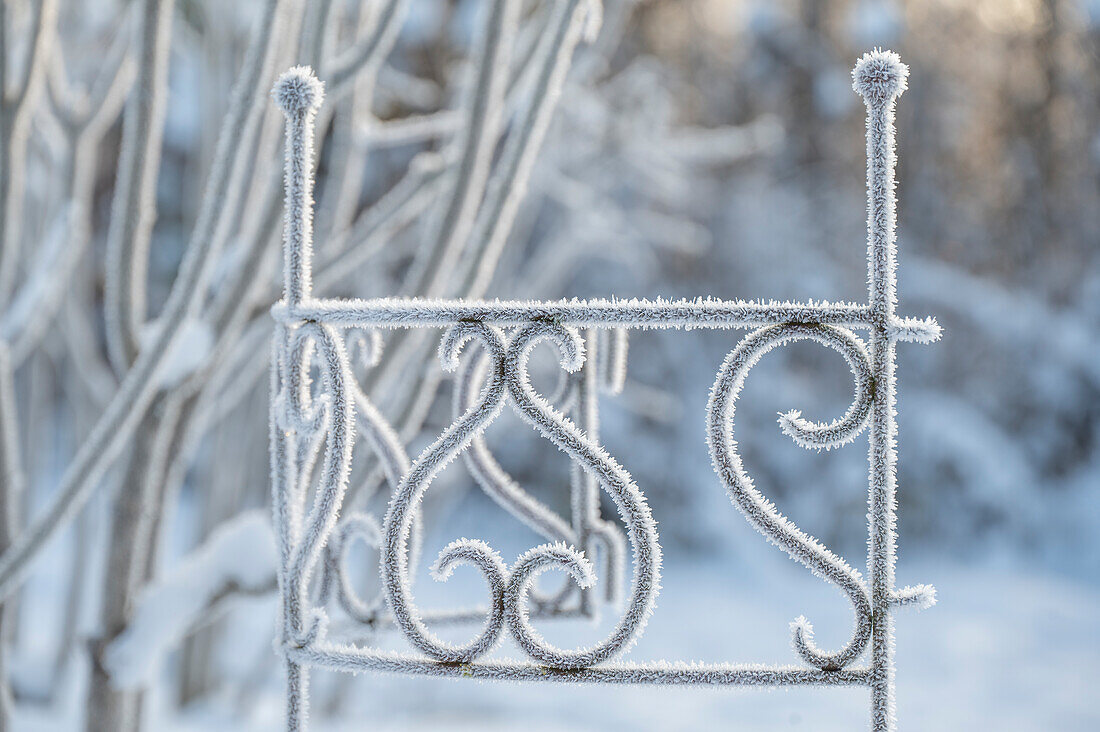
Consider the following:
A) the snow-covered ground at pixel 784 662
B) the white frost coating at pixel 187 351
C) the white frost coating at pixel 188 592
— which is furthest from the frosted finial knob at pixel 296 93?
the snow-covered ground at pixel 784 662

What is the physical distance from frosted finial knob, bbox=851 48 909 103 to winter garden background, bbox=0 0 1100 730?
51 cm

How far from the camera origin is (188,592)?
1.19 m

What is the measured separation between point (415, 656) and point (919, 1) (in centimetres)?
539

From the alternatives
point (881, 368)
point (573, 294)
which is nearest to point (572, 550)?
point (881, 368)

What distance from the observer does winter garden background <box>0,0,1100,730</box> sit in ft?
4.09

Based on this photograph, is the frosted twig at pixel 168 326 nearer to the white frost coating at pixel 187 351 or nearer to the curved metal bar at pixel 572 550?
the white frost coating at pixel 187 351

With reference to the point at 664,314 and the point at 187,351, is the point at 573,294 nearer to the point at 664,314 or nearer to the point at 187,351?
the point at 187,351

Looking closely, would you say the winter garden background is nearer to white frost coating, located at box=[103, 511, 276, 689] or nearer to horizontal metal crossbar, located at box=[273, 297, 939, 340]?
white frost coating, located at box=[103, 511, 276, 689]

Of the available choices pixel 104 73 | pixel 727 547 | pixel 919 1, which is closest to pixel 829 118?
pixel 919 1

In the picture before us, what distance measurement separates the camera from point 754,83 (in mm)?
5199

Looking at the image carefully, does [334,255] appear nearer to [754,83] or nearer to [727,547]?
[727,547]

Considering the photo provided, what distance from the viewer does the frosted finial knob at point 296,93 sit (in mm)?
838

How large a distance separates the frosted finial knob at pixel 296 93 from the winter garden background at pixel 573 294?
26cm

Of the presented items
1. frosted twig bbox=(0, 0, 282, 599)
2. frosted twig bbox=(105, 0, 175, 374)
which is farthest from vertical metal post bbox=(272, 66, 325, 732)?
frosted twig bbox=(105, 0, 175, 374)
